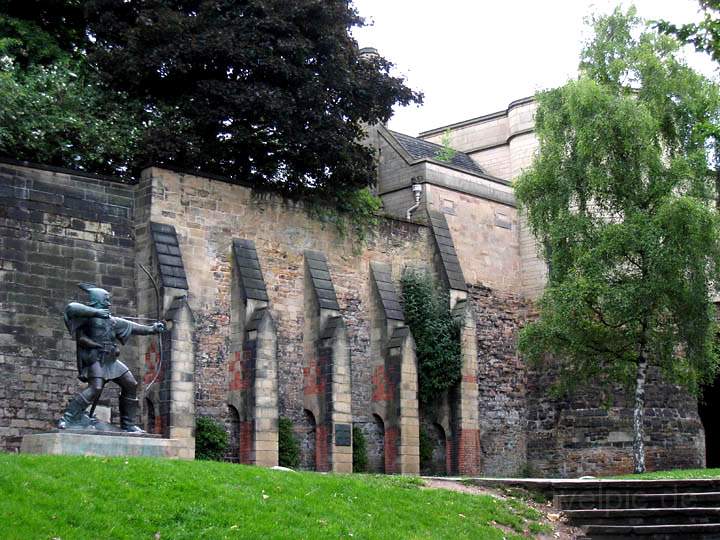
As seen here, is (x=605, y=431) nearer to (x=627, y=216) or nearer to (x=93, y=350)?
(x=627, y=216)

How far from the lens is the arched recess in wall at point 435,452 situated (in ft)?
95.8

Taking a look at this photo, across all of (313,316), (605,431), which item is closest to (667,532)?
(313,316)

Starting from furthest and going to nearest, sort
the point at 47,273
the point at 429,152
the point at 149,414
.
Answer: the point at 429,152 < the point at 149,414 < the point at 47,273

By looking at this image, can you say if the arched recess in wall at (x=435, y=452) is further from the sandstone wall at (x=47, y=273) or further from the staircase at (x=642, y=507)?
the staircase at (x=642, y=507)

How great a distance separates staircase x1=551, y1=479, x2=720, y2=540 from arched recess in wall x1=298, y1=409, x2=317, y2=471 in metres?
7.97

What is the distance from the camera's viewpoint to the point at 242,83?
26859 mm

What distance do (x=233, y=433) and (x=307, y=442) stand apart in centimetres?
207

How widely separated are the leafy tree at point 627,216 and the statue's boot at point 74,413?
12625mm

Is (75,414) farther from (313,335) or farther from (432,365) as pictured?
(432,365)

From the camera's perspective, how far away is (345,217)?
2886cm

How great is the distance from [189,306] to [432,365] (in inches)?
283

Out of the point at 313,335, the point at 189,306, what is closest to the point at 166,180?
the point at 189,306

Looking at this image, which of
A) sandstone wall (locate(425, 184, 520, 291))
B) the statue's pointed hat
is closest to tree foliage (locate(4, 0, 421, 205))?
sandstone wall (locate(425, 184, 520, 291))

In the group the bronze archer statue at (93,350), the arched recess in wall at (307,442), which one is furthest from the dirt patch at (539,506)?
the arched recess in wall at (307,442)
